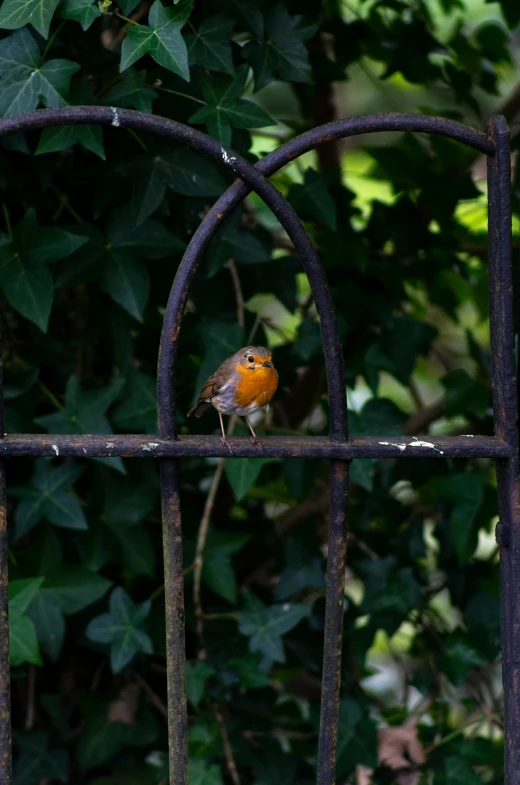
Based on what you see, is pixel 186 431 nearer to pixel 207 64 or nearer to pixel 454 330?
pixel 207 64

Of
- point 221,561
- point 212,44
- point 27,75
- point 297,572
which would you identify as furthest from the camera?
point 297,572

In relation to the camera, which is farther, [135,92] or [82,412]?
[82,412]

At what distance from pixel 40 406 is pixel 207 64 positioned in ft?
3.04

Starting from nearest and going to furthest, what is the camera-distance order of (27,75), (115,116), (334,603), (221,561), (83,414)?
(115,116)
(334,603)
(27,75)
(83,414)
(221,561)

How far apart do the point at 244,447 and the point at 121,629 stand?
0.83 meters

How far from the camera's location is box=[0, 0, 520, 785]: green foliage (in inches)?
69.4

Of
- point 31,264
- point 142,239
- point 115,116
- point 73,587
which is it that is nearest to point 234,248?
point 142,239

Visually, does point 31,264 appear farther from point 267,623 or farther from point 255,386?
point 267,623

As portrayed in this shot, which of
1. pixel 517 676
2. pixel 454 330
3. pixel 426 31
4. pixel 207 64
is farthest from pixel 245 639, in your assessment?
pixel 454 330

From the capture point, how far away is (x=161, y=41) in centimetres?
145

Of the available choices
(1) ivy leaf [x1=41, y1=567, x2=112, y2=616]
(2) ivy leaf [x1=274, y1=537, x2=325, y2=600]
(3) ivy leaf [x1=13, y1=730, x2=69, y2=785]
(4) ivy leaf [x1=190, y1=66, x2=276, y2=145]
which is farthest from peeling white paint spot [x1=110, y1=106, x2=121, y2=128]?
(3) ivy leaf [x1=13, y1=730, x2=69, y2=785]

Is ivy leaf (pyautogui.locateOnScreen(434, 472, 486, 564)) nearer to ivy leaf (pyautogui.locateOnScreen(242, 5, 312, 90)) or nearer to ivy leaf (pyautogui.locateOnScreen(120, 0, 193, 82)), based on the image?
ivy leaf (pyautogui.locateOnScreen(242, 5, 312, 90))

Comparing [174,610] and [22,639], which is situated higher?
[174,610]

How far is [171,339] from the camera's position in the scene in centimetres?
134
